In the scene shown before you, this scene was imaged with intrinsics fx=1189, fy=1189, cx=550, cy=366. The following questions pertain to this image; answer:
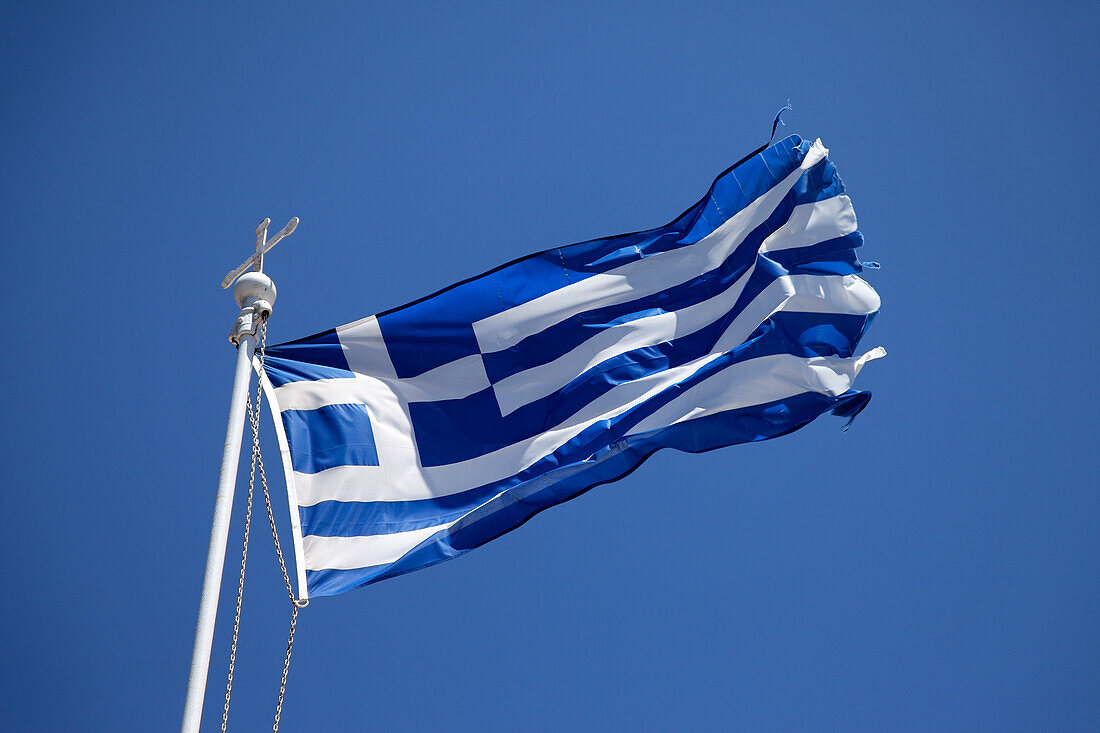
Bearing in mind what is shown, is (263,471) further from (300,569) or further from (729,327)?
(729,327)

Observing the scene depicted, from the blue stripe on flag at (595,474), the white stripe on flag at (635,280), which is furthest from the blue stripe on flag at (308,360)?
the blue stripe on flag at (595,474)

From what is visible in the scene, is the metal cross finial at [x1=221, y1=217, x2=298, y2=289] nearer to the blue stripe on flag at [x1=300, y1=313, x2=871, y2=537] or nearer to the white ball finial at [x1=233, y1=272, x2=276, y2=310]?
the white ball finial at [x1=233, y1=272, x2=276, y2=310]

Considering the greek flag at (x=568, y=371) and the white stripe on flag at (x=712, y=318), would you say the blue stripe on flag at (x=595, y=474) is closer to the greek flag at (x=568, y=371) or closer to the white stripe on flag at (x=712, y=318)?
the greek flag at (x=568, y=371)

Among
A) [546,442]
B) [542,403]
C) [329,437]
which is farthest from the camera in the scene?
[542,403]

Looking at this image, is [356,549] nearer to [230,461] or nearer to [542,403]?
[230,461]

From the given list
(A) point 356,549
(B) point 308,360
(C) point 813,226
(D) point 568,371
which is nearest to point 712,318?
(C) point 813,226

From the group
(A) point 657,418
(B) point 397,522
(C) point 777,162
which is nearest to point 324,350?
(B) point 397,522

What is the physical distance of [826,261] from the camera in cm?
1033

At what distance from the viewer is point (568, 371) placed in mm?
9773

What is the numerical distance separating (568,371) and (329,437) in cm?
219

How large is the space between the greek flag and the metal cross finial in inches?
25.4

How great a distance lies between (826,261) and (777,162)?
100cm

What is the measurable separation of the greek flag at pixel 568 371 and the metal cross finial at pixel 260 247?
65 cm

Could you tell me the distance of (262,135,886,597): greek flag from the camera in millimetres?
8484
